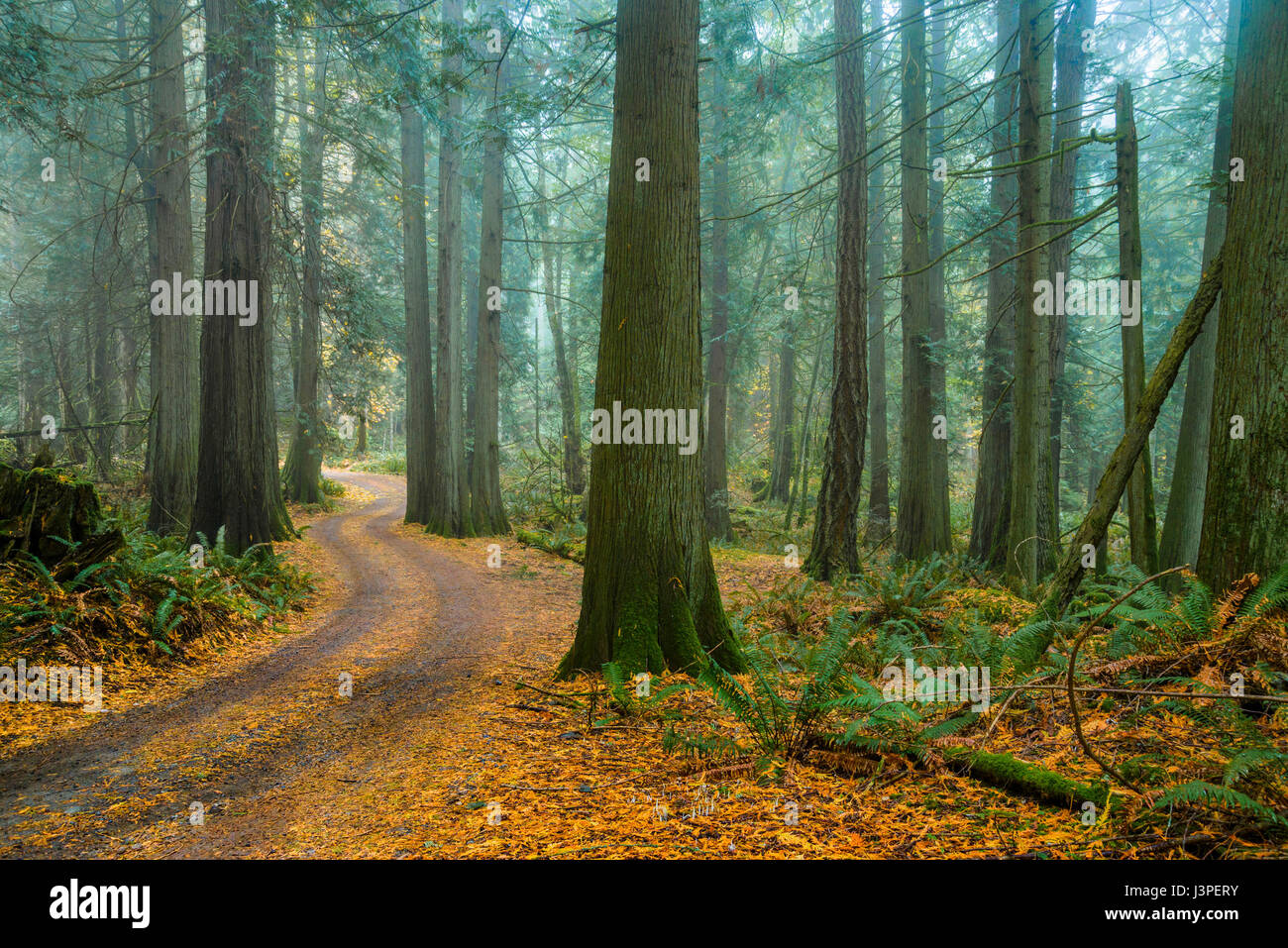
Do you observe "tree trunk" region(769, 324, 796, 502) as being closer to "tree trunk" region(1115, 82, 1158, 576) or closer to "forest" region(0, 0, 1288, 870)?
"forest" region(0, 0, 1288, 870)

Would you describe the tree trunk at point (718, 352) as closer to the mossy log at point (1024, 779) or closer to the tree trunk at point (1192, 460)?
the tree trunk at point (1192, 460)

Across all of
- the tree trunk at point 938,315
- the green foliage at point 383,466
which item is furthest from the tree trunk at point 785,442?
the green foliage at point 383,466

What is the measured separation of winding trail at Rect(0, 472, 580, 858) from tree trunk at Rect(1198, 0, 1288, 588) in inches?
196

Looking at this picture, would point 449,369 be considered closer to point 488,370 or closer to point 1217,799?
point 488,370

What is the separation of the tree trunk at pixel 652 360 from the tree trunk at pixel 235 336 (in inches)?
268

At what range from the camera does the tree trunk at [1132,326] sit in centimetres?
672

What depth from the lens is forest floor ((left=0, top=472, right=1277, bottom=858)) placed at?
2.98 meters

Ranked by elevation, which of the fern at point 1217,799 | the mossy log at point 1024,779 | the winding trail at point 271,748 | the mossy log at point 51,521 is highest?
the mossy log at point 51,521

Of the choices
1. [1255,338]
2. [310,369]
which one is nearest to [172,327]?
[310,369]

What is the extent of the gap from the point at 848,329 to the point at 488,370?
31.4 feet

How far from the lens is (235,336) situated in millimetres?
10125

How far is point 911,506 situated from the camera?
38.9 feet
